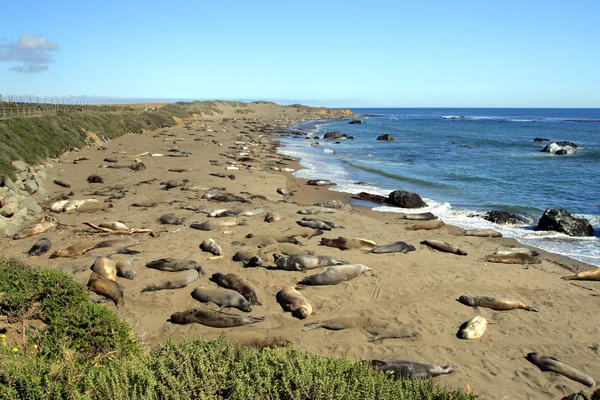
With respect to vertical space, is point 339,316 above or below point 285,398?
below

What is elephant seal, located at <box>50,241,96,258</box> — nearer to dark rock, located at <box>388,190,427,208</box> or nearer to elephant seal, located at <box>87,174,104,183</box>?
elephant seal, located at <box>87,174,104,183</box>

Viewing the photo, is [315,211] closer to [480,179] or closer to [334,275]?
[334,275]

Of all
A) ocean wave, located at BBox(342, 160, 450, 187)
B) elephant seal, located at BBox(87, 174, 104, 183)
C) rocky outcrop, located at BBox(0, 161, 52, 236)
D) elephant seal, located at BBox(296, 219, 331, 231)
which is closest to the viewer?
rocky outcrop, located at BBox(0, 161, 52, 236)

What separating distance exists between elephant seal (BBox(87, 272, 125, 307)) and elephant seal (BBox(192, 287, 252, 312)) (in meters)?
1.22

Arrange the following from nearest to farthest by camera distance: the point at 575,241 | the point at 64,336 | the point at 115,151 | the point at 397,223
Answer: the point at 64,336, the point at 575,241, the point at 397,223, the point at 115,151

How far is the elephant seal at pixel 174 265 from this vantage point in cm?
868

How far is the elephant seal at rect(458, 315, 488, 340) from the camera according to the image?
677 cm

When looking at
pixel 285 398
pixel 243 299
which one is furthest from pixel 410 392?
pixel 243 299

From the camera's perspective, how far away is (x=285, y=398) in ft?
13.8

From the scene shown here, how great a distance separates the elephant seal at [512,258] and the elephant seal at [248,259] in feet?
17.5

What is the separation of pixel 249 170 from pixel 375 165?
954cm

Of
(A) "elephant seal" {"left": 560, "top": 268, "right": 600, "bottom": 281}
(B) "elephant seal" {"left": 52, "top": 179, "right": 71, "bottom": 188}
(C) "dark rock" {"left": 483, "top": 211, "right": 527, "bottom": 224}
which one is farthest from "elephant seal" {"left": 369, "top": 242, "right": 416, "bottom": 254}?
(B) "elephant seal" {"left": 52, "top": 179, "right": 71, "bottom": 188}

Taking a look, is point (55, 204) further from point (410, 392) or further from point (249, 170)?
point (410, 392)

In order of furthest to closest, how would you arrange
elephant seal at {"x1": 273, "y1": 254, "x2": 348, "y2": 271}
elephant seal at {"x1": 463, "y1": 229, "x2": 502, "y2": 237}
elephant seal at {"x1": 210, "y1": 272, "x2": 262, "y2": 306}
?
elephant seal at {"x1": 463, "y1": 229, "x2": 502, "y2": 237}, elephant seal at {"x1": 273, "y1": 254, "x2": 348, "y2": 271}, elephant seal at {"x1": 210, "y1": 272, "x2": 262, "y2": 306}
